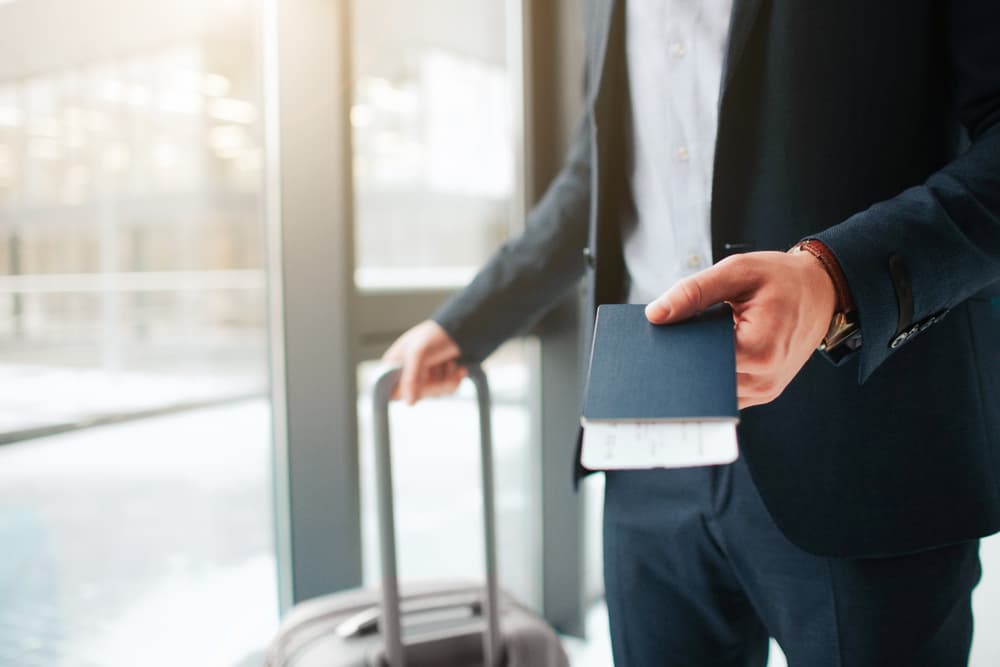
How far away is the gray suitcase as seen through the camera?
113 cm

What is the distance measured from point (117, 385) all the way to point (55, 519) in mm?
590

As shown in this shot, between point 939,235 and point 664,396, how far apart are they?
1.07ft

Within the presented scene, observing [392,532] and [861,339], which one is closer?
[861,339]

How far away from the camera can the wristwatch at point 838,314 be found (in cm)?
61

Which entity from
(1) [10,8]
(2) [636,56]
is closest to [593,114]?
(2) [636,56]

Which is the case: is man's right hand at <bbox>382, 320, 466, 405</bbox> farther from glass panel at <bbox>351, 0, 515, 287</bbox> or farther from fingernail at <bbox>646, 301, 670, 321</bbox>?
glass panel at <bbox>351, 0, 515, 287</bbox>

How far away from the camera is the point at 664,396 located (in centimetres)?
51

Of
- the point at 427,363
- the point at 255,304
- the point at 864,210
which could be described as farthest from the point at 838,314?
the point at 255,304

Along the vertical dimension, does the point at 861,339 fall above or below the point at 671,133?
below

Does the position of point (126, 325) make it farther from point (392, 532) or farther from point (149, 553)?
point (392, 532)

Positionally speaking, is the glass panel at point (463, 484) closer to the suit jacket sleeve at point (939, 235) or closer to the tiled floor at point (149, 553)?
the tiled floor at point (149, 553)

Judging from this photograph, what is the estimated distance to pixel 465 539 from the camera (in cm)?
281

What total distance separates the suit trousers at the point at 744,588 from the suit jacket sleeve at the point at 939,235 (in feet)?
0.87

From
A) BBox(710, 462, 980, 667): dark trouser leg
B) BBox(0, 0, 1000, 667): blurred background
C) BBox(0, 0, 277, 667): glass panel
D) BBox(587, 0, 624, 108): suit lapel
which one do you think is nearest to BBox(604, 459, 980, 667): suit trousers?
BBox(710, 462, 980, 667): dark trouser leg
